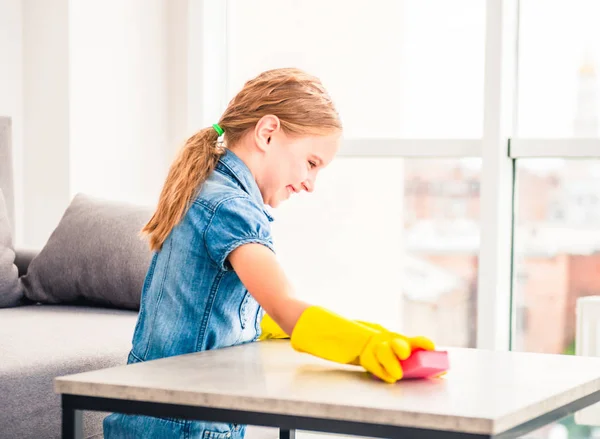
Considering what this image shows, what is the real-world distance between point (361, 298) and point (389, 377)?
2426 millimetres

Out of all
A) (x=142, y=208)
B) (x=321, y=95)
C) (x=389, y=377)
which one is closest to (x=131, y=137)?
(x=142, y=208)

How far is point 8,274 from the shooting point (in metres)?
2.67

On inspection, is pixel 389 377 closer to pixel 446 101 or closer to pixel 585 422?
Result: pixel 585 422

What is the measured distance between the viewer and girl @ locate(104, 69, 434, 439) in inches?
43.9

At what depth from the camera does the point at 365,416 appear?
896 millimetres

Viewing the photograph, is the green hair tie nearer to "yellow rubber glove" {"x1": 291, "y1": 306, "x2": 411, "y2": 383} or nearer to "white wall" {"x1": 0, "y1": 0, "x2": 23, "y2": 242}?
"yellow rubber glove" {"x1": 291, "y1": 306, "x2": 411, "y2": 383}

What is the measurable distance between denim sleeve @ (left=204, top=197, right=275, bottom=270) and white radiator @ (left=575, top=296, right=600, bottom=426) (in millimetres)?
1936

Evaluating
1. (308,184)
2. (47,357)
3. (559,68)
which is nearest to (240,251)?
(308,184)

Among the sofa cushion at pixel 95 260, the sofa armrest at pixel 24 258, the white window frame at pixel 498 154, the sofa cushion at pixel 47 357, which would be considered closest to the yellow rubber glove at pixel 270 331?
the sofa cushion at pixel 47 357

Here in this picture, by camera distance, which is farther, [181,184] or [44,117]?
[44,117]

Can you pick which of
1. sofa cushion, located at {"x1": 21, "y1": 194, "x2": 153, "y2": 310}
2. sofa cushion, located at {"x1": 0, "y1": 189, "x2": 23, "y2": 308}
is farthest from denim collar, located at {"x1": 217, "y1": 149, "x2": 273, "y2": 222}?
sofa cushion, located at {"x1": 0, "y1": 189, "x2": 23, "y2": 308}

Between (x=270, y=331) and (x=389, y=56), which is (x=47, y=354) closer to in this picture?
(x=270, y=331)

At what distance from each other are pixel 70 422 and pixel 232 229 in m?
0.34

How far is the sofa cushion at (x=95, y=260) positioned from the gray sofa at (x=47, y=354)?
50 mm
